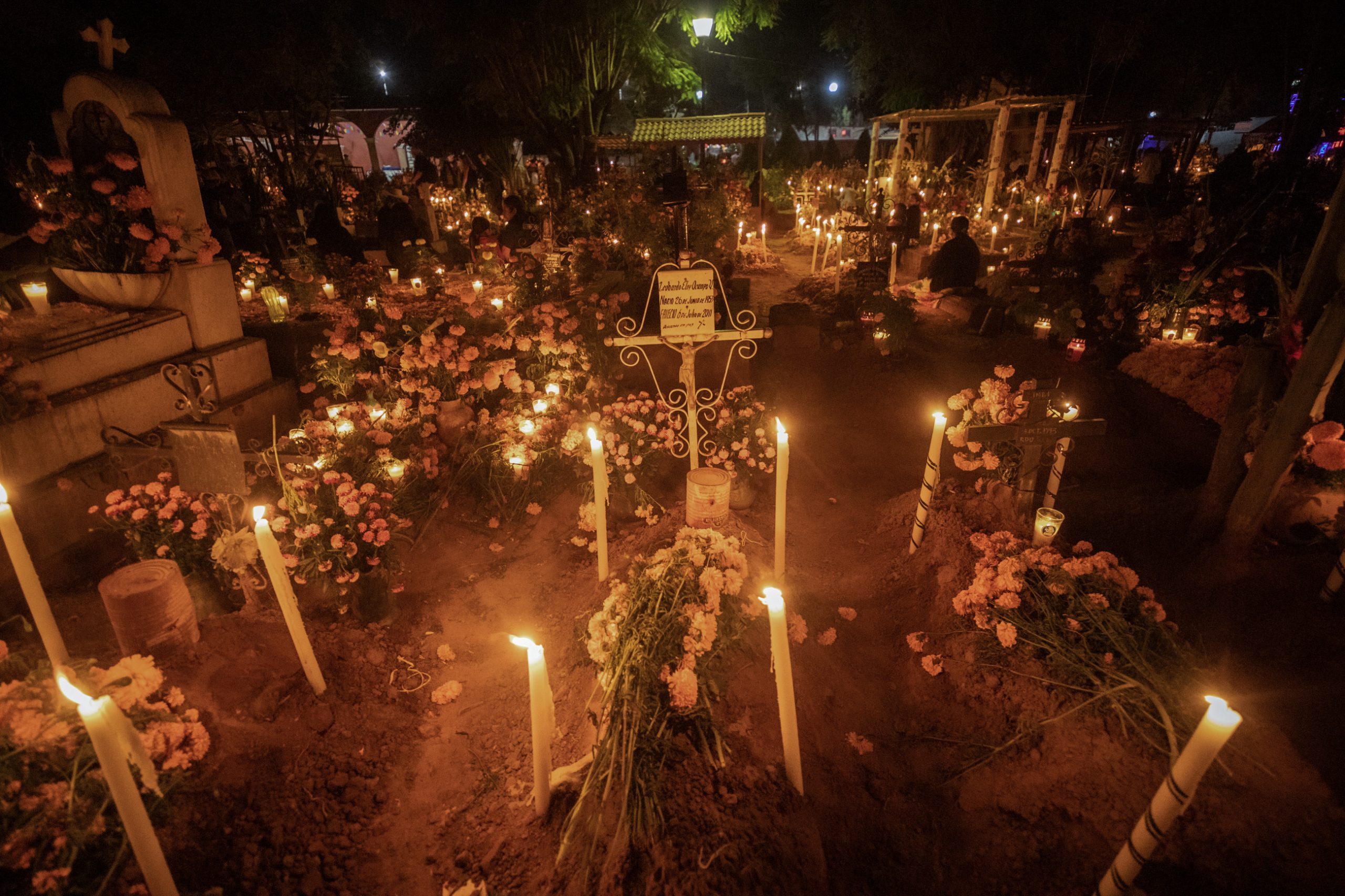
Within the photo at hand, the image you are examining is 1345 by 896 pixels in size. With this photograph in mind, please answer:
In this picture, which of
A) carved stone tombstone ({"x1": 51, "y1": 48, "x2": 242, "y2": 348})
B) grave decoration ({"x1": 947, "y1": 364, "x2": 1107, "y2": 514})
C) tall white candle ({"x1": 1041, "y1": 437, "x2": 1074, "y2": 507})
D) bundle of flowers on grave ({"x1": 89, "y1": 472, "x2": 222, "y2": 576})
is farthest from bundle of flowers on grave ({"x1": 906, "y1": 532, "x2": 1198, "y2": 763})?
carved stone tombstone ({"x1": 51, "y1": 48, "x2": 242, "y2": 348})

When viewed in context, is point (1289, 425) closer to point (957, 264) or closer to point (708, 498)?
point (708, 498)

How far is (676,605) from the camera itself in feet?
10.2

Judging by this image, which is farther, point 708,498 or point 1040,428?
point 708,498

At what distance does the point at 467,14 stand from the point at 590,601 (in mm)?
15080

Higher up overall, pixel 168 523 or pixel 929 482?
pixel 929 482

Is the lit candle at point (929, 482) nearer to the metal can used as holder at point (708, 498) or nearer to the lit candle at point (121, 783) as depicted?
the metal can used as holder at point (708, 498)

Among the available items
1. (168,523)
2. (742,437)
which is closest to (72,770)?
(168,523)

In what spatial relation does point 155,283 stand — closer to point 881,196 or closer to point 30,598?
point 30,598

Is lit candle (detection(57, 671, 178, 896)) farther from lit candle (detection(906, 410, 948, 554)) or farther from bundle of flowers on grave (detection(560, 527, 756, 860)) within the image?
lit candle (detection(906, 410, 948, 554))

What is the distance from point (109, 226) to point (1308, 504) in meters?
9.62

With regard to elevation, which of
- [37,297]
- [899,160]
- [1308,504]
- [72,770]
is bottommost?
[72,770]

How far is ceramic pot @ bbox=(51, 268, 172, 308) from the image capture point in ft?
18.9

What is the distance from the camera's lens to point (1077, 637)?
3207mm

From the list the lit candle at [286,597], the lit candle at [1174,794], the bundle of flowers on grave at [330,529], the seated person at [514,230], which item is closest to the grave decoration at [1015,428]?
the lit candle at [1174,794]
